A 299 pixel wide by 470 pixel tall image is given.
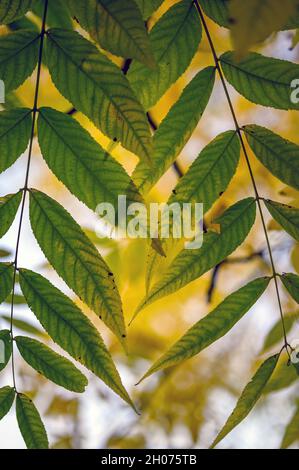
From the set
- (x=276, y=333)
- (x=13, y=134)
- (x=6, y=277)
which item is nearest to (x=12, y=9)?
(x=13, y=134)

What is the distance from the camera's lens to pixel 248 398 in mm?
1049

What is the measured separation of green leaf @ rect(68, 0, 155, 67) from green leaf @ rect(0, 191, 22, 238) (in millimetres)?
345

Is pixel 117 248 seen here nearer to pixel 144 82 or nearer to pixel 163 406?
pixel 144 82

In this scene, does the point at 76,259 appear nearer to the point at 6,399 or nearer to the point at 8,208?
the point at 8,208

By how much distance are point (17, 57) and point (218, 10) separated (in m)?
0.33

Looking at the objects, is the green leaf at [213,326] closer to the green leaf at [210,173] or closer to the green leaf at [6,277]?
the green leaf at [210,173]

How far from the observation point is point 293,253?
1603mm

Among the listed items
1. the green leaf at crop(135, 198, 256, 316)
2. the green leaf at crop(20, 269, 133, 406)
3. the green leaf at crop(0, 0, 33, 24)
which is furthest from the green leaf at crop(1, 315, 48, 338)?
the green leaf at crop(0, 0, 33, 24)

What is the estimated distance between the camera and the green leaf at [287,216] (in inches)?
42.3

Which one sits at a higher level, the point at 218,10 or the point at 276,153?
the point at 218,10

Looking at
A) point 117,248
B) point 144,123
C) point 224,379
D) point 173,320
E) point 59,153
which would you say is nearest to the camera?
point 144,123

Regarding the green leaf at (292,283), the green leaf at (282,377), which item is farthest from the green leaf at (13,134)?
the green leaf at (282,377)
